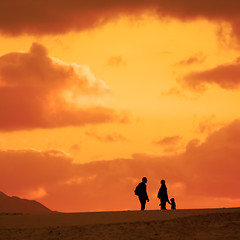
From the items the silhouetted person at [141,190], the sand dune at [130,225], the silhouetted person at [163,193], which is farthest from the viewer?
the silhouetted person at [163,193]

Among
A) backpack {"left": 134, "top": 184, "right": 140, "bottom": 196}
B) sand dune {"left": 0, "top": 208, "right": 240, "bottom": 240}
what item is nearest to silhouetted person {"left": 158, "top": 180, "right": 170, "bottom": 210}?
backpack {"left": 134, "top": 184, "right": 140, "bottom": 196}

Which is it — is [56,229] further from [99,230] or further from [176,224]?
[176,224]

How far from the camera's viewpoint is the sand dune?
27844mm

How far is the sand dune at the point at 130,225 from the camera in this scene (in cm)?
2784

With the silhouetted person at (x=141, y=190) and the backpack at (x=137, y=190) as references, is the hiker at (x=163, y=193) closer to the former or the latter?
the silhouetted person at (x=141, y=190)

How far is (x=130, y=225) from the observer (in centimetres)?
2970

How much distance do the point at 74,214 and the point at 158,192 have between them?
476 centimetres

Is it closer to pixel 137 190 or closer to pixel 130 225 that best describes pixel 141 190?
pixel 137 190

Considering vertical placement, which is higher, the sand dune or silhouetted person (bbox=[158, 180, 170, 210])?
silhouetted person (bbox=[158, 180, 170, 210])

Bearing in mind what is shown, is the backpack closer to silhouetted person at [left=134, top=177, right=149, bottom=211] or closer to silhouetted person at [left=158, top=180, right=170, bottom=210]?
silhouetted person at [left=134, top=177, right=149, bottom=211]

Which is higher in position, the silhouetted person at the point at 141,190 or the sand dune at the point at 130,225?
the silhouetted person at the point at 141,190

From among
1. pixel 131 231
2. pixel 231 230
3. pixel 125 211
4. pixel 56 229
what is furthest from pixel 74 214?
Result: pixel 231 230

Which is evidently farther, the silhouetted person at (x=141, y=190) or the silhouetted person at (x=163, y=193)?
the silhouetted person at (x=163, y=193)

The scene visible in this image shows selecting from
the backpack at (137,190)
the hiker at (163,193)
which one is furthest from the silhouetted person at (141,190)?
the hiker at (163,193)
